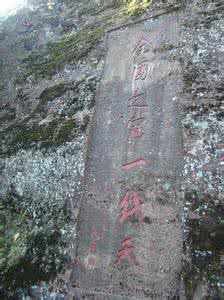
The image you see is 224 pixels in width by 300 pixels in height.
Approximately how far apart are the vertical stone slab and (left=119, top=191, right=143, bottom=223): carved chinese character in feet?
0.06

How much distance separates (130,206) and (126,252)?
32.9 inches

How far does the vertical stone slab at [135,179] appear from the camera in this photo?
18.4ft

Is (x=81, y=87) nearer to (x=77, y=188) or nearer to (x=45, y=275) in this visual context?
(x=77, y=188)

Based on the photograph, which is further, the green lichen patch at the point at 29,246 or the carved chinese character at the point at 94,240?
the green lichen patch at the point at 29,246

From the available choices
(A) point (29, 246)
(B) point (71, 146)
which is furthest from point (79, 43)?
(A) point (29, 246)

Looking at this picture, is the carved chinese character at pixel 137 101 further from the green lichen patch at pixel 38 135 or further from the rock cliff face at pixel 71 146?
the green lichen patch at pixel 38 135

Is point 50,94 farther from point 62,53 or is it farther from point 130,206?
point 130,206

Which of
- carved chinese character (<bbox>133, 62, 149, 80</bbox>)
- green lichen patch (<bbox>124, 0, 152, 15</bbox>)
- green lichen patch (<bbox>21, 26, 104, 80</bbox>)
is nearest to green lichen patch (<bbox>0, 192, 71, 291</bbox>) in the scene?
carved chinese character (<bbox>133, 62, 149, 80</bbox>)

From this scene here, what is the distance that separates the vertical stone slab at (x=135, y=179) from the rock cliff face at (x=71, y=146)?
22cm

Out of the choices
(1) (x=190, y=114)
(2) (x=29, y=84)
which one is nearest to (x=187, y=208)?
(1) (x=190, y=114)

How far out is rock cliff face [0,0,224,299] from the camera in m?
5.72

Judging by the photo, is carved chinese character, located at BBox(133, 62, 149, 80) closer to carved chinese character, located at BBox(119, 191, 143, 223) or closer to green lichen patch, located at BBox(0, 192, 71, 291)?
carved chinese character, located at BBox(119, 191, 143, 223)

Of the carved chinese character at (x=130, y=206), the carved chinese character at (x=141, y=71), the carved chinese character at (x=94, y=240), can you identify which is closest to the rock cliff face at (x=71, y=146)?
the carved chinese character at (x=94, y=240)

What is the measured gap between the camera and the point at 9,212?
24.7ft
